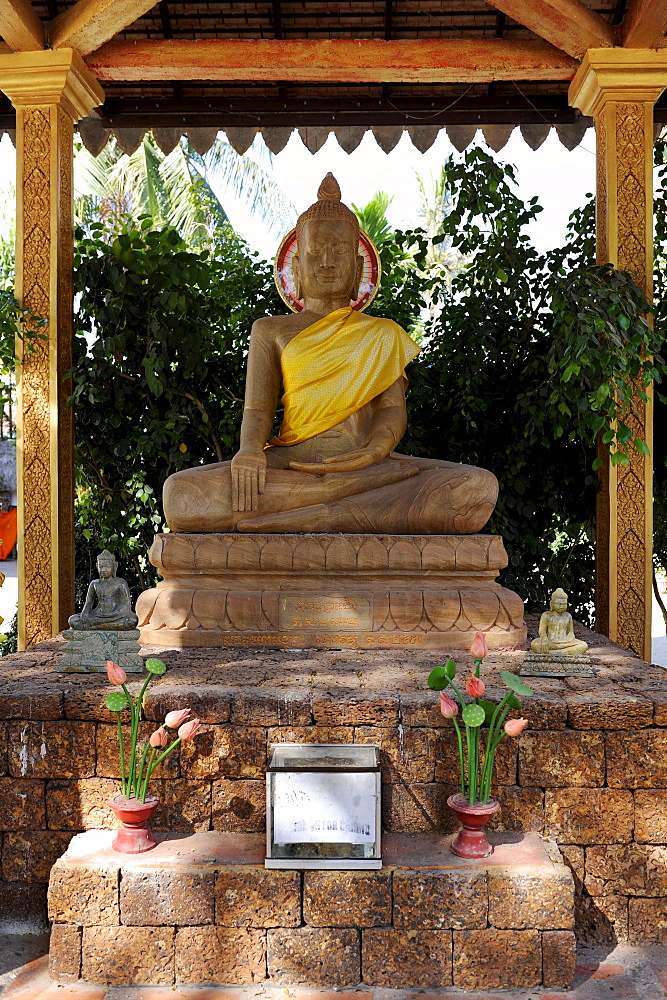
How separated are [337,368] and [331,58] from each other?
203cm

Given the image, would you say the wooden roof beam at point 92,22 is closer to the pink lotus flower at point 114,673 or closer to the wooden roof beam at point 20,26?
the wooden roof beam at point 20,26

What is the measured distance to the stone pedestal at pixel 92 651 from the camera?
348 cm

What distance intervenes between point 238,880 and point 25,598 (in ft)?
9.44

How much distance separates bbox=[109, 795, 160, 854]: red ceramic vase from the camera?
2816mm

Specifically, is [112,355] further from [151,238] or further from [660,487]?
[660,487]

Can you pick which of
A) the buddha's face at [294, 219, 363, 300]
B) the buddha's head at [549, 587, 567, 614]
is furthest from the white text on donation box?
the buddha's face at [294, 219, 363, 300]

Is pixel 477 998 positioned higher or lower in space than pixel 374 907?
lower

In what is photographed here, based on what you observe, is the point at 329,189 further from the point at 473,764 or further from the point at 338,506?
the point at 473,764

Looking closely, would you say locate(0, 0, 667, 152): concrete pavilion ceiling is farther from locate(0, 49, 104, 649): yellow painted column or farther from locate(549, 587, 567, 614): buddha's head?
locate(549, 587, 567, 614): buddha's head

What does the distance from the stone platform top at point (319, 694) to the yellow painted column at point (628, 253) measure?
4.73ft

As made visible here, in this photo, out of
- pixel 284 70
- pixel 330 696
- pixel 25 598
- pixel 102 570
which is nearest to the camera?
pixel 330 696

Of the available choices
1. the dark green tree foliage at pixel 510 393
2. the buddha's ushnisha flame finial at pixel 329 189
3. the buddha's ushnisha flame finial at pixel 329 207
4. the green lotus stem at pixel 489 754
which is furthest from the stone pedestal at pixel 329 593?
the buddha's ushnisha flame finial at pixel 329 189

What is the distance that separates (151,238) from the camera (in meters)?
5.91

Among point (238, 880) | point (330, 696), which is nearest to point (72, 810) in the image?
point (238, 880)
